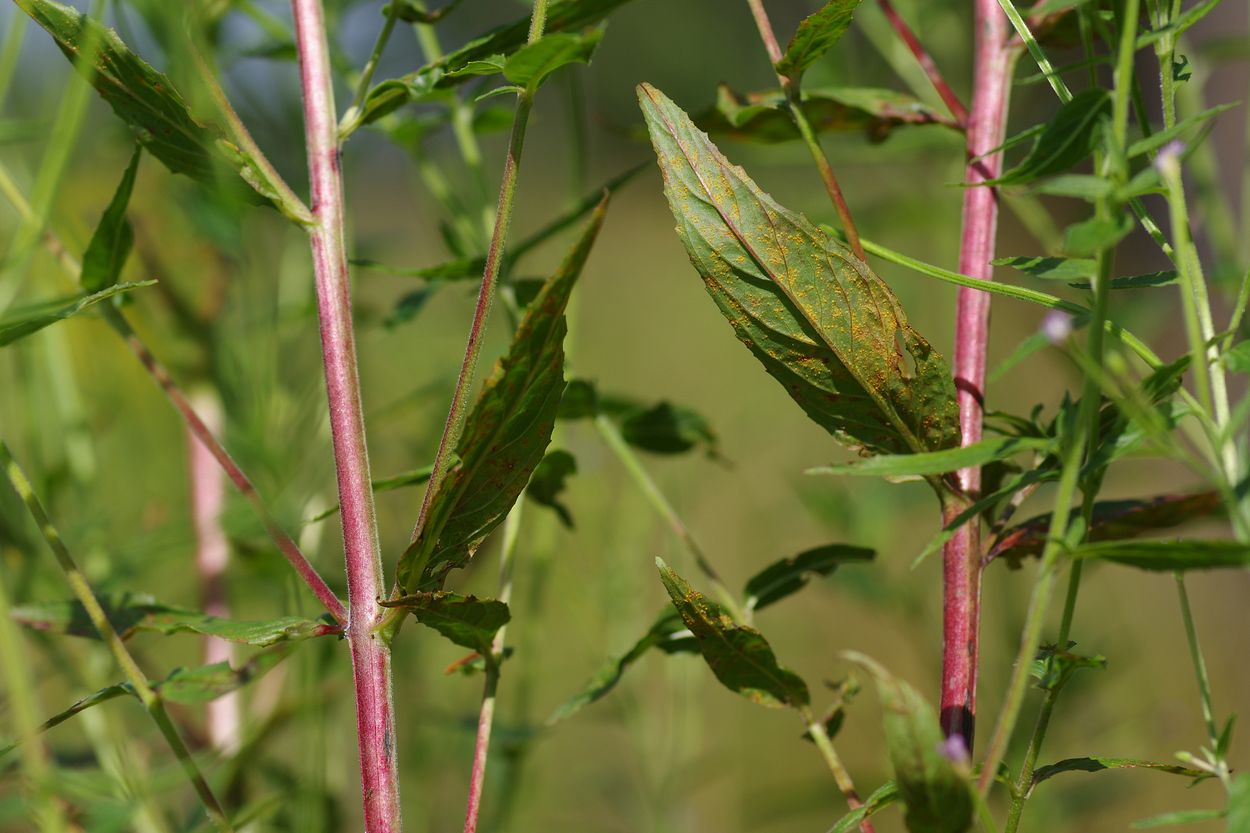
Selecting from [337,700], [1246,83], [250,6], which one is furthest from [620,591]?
[1246,83]

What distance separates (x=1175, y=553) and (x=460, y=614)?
0.13m

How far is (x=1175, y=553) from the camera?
0.16m

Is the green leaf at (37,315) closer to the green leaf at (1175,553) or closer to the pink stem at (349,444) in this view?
the pink stem at (349,444)

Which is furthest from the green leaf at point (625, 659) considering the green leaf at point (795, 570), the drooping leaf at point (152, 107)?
the drooping leaf at point (152, 107)

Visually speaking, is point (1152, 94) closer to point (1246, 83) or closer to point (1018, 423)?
point (1246, 83)

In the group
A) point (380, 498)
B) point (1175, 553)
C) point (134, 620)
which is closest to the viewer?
point (1175, 553)

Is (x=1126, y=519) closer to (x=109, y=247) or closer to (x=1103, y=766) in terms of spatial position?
(x=1103, y=766)

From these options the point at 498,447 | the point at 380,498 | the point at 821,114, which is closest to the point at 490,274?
the point at 498,447

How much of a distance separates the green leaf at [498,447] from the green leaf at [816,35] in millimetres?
84

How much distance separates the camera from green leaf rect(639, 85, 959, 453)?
0.20 m

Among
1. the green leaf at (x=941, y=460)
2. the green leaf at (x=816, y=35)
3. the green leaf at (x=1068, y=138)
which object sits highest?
the green leaf at (x=816, y=35)

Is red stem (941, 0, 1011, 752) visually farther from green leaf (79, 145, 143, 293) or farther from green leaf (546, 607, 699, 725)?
green leaf (79, 145, 143, 293)

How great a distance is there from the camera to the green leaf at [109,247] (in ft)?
0.80

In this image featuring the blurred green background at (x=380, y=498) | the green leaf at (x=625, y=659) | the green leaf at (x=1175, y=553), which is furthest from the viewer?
the blurred green background at (x=380, y=498)
